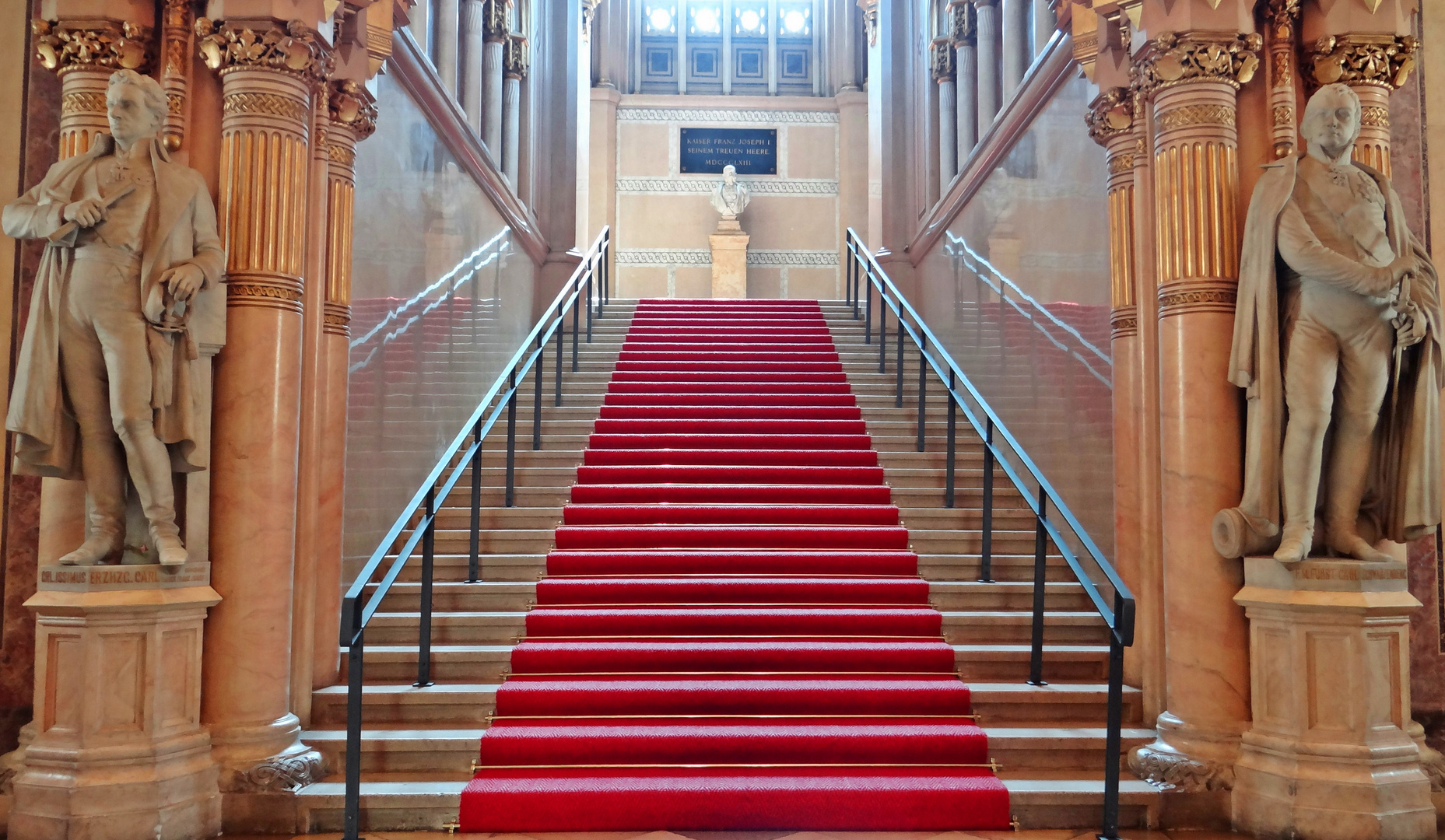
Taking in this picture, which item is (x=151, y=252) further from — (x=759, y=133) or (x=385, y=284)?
(x=759, y=133)

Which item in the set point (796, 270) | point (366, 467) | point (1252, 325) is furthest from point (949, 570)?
point (796, 270)

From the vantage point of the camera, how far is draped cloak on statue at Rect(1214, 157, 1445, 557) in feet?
14.6

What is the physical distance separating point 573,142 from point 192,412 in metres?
9.13

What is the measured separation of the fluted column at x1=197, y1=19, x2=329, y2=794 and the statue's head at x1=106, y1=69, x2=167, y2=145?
0.36m

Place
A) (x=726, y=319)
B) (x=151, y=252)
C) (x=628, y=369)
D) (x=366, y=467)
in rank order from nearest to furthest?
(x=151, y=252) < (x=366, y=467) < (x=628, y=369) < (x=726, y=319)

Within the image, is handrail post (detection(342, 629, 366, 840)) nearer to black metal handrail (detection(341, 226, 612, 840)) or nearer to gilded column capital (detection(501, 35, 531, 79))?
black metal handrail (detection(341, 226, 612, 840))

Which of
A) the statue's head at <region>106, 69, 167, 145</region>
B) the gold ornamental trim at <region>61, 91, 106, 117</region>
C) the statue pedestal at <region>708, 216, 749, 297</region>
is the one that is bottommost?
the statue's head at <region>106, 69, 167, 145</region>

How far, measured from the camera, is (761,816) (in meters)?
4.38

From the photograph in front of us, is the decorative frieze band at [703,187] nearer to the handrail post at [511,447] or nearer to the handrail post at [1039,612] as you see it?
the handrail post at [511,447]

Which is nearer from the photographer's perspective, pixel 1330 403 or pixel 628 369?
pixel 1330 403

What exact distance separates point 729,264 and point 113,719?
1334cm

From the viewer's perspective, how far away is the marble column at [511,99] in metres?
10.7

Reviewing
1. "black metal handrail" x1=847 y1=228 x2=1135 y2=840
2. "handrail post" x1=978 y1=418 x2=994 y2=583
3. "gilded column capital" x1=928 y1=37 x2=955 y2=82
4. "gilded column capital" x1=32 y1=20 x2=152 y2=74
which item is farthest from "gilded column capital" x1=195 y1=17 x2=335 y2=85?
"gilded column capital" x1=928 y1=37 x2=955 y2=82

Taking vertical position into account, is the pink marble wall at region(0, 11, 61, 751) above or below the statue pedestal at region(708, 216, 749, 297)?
below
